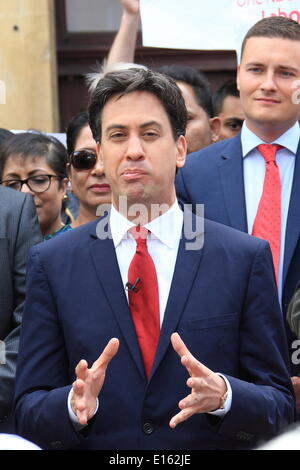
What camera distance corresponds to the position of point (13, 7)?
274 inches

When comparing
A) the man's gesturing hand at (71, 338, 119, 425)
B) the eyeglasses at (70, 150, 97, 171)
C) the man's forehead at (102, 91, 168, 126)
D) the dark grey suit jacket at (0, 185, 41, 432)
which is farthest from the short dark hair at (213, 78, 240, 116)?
the man's gesturing hand at (71, 338, 119, 425)

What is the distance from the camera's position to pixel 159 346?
276 centimetres

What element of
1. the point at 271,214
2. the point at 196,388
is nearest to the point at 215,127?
the point at 271,214

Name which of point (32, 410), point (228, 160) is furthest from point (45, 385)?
point (228, 160)

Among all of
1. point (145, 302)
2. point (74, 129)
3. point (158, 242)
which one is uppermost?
point (74, 129)

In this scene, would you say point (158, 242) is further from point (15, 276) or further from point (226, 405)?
point (15, 276)

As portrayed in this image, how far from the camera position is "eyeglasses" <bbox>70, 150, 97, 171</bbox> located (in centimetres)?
433

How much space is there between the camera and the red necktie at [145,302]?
9.24ft

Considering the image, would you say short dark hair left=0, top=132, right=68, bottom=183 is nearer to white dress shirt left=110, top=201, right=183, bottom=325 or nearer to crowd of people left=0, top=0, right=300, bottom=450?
crowd of people left=0, top=0, right=300, bottom=450

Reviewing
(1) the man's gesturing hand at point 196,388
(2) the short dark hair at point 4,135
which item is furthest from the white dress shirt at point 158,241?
(2) the short dark hair at point 4,135

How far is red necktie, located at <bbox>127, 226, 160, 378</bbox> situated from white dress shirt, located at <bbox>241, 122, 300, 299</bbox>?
2.80ft

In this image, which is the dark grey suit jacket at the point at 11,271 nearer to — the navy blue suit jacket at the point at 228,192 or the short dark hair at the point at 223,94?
the navy blue suit jacket at the point at 228,192

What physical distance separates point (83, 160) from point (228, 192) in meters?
0.94
